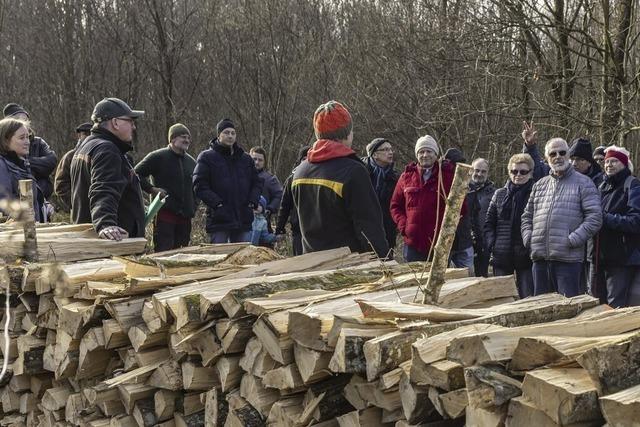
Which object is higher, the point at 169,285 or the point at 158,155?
the point at 158,155

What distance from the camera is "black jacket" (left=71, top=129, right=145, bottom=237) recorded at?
546 cm

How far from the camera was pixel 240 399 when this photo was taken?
3.69 meters

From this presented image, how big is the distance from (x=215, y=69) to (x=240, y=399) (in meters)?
19.9

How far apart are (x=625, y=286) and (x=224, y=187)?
4.52 metres

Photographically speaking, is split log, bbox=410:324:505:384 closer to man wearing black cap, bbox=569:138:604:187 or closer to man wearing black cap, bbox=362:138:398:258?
man wearing black cap, bbox=569:138:604:187

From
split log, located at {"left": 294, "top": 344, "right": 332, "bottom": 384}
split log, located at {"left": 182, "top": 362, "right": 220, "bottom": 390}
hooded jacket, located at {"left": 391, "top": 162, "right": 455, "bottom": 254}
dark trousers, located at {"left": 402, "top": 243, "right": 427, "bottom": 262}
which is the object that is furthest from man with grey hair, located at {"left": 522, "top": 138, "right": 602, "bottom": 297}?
split log, located at {"left": 294, "top": 344, "right": 332, "bottom": 384}

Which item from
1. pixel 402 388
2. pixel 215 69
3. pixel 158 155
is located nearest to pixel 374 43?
pixel 215 69

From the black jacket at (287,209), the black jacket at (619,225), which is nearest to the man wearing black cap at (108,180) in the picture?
the black jacket at (287,209)

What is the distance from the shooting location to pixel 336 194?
17.7 ft

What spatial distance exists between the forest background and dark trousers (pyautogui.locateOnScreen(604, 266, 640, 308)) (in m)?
4.13

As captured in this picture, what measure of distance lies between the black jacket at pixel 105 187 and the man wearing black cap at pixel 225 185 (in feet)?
10.5

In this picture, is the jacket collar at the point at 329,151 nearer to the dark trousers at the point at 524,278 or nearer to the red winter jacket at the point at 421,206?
the red winter jacket at the point at 421,206

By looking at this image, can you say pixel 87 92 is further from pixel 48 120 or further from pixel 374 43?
pixel 374 43

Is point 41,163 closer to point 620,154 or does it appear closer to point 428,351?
point 620,154
